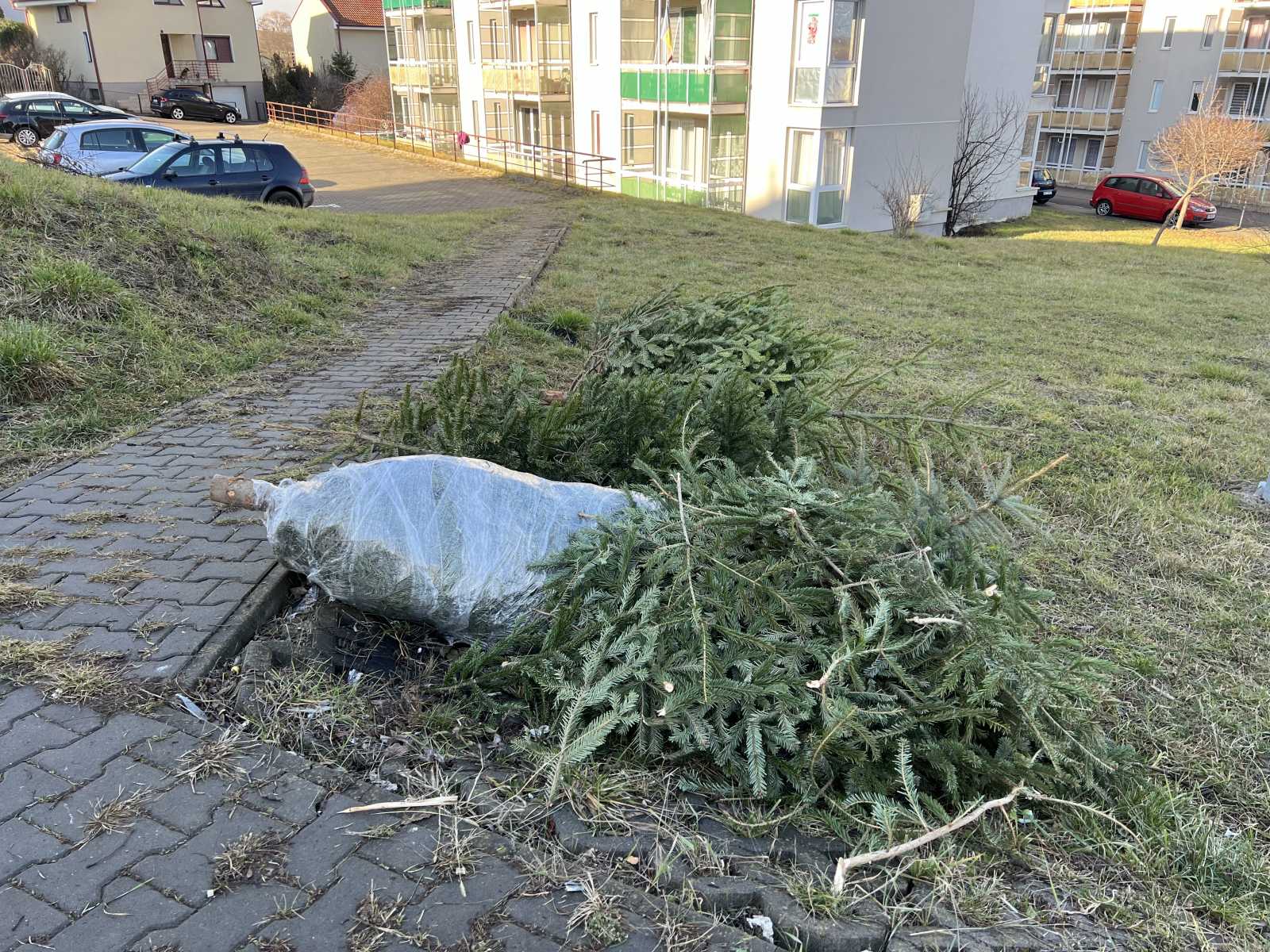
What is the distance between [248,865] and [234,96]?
48906mm

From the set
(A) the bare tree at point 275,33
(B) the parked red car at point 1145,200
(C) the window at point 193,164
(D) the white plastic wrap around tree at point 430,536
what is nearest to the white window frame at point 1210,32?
(B) the parked red car at point 1145,200

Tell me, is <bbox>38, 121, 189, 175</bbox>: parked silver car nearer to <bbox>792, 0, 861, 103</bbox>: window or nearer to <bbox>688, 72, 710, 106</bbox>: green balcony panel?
<bbox>688, 72, 710, 106</bbox>: green balcony panel

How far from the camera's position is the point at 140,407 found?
5.79 meters

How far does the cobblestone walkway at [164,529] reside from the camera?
11.1 feet

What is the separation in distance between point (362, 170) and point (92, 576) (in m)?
23.4

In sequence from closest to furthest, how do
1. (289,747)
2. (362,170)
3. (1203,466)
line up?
(289,747), (1203,466), (362,170)

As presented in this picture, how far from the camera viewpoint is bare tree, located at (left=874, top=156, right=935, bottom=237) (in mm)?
22683

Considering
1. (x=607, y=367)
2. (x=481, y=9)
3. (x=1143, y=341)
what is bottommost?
(x=1143, y=341)

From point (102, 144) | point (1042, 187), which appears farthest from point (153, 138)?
point (1042, 187)

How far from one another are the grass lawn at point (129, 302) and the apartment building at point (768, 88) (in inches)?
606

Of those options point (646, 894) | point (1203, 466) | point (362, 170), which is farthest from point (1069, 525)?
point (362, 170)

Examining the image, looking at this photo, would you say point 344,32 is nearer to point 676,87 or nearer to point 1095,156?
point 676,87

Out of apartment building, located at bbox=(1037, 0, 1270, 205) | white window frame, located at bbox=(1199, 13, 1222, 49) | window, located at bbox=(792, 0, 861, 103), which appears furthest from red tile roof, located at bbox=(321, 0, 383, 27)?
white window frame, located at bbox=(1199, 13, 1222, 49)

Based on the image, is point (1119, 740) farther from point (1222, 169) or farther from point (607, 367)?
point (1222, 169)
